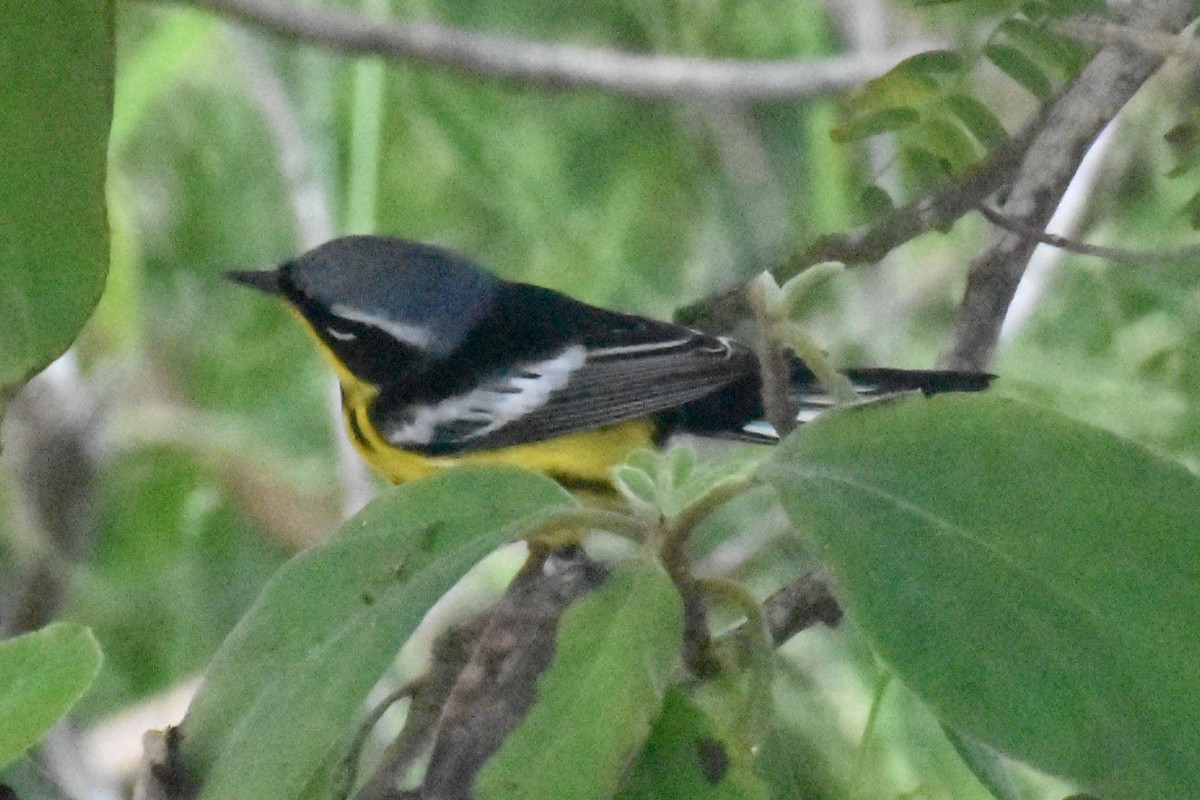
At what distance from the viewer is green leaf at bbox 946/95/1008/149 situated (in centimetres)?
49

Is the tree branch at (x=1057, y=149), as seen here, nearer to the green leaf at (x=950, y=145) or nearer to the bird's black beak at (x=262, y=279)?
the green leaf at (x=950, y=145)

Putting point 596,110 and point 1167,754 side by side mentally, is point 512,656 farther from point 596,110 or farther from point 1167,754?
point 596,110

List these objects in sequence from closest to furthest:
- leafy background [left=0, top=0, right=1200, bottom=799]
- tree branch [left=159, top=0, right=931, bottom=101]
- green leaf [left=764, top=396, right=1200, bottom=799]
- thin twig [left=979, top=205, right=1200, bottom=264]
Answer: green leaf [left=764, top=396, right=1200, bottom=799] → thin twig [left=979, top=205, right=1200, bottom=264] → leafy background [left=0, top=0, right=1200, bottom=799] → tree branch [left=159, top=0, right=931, bottom=101]

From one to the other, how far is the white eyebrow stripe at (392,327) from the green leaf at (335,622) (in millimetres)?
571

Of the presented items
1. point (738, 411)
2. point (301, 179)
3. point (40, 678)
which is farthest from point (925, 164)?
point (301, 179)

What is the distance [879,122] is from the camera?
48 centimetres

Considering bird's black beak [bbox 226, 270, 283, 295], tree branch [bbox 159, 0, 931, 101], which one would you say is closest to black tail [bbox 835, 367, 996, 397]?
bird's black beak [bbox 226, 270, 283, 295]

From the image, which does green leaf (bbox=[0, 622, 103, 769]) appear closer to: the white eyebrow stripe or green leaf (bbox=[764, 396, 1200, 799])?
green leaf (bbox=[764, 396, 1200, 799])

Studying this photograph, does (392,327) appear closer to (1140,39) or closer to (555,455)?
(555,455)

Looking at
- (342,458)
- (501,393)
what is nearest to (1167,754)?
(501,393)

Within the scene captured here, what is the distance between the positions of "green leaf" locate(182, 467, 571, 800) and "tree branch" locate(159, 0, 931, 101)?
86 centimetres

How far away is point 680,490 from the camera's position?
0.36m

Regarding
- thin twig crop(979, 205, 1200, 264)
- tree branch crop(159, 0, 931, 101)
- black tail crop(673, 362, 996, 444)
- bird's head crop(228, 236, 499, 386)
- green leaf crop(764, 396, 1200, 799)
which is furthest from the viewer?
tree branch crop(159, 0, 931, 101)

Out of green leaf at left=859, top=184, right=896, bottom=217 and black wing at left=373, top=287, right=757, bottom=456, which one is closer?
green leaf at left=859, top=184, right=896, bottom=217
